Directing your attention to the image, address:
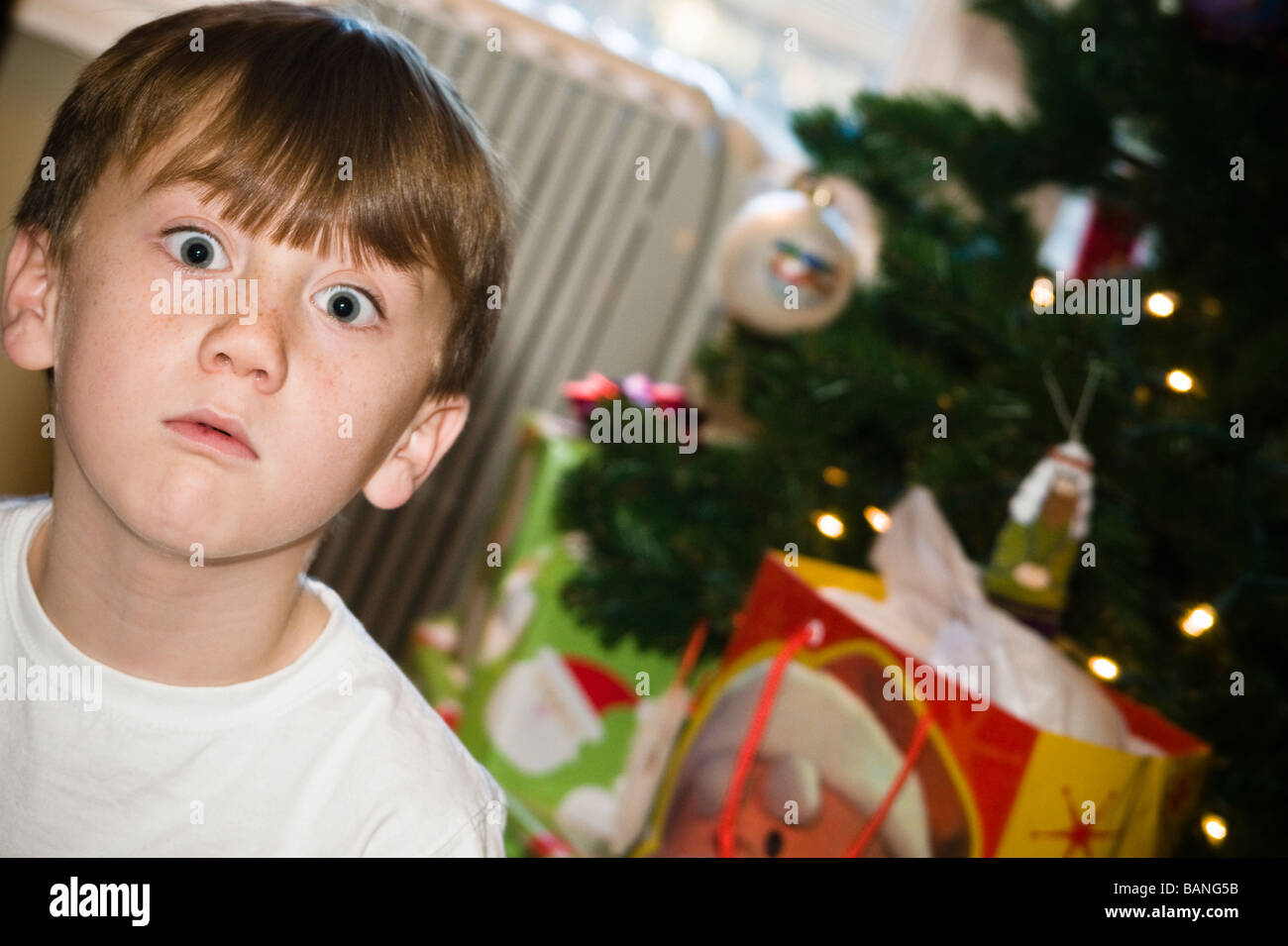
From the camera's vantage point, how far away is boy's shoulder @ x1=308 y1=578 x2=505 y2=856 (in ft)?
1.68

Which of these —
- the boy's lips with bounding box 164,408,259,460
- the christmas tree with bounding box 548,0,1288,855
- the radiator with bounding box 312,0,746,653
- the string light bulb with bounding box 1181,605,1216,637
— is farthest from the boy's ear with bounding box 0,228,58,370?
the radiator with bounding box 312,0,746,653

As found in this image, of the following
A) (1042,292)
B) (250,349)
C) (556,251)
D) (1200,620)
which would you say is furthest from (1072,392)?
(556,251)

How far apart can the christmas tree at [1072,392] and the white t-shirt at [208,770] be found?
552 mm

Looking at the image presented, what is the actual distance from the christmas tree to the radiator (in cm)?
62

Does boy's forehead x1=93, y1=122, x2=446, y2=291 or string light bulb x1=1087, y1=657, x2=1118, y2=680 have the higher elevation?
boy's forehead x1=93, y1=122, x2=446, y2=291

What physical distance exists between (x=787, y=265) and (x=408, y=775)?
0.93 m

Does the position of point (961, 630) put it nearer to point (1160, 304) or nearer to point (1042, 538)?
point (1042, 538)

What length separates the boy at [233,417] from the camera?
450 mm

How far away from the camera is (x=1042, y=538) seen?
872mm

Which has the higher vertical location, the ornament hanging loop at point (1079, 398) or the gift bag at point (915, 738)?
the ornament hanging loop at point (1079, 398)

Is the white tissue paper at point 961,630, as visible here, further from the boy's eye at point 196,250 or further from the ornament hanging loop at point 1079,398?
the boy's eye at point 196,250

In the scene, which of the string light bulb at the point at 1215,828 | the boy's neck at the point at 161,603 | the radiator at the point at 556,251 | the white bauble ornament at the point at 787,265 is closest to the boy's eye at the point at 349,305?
the boy's neck at the point at 161,603

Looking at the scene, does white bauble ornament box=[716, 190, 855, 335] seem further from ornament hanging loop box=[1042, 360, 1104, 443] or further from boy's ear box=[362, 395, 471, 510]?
boy's ear box=[362, 395, 471, 510]

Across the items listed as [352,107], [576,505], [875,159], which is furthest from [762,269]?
[352,107]
